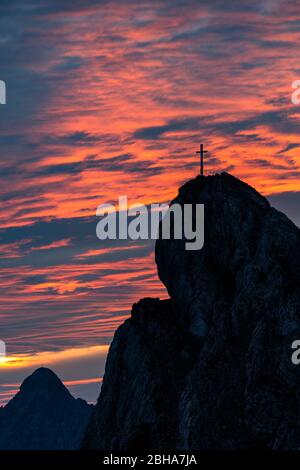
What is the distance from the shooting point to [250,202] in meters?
171

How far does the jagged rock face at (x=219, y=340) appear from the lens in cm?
15575

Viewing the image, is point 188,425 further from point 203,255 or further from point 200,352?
point 203,255

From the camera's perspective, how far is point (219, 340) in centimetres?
17000

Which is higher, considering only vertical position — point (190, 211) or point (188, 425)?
point (190, 211)

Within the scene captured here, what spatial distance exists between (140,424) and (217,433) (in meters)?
23.7

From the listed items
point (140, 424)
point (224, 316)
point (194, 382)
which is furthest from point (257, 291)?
point (140, 424)

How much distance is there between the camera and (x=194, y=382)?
568 ft

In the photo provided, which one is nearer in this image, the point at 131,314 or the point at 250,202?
the point at 250,202

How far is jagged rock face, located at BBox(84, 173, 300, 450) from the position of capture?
156 meters
